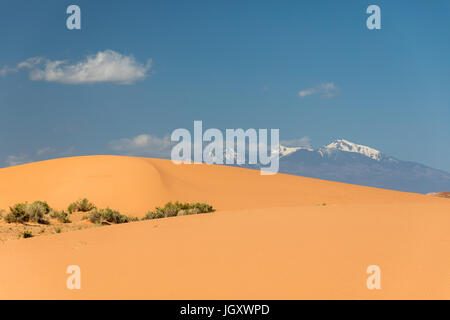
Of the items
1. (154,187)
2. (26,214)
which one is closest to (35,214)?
(26,214)

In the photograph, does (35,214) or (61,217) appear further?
(61,217)

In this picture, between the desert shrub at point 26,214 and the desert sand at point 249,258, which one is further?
the desert shrub at point 26,214

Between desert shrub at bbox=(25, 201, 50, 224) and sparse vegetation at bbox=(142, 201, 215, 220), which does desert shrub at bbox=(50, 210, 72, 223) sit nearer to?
desert shrub at bbox=(25, 201, 50, 224)

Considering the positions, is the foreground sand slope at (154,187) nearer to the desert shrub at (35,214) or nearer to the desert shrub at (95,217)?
the desert shrub at (95,217)

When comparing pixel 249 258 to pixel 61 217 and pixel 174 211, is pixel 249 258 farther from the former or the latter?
pixel 61 217

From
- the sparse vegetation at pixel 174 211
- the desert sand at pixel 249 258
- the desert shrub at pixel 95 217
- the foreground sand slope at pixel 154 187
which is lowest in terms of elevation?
the desert sand at pixel 249 258

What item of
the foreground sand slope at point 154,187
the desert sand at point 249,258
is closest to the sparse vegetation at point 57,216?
the foreground sand slope at point 154,187

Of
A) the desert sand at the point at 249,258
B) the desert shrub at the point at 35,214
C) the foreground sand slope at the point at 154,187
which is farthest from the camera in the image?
the foreground sand slope at the point at 154,187

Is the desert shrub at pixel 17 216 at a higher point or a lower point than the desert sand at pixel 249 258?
higher
